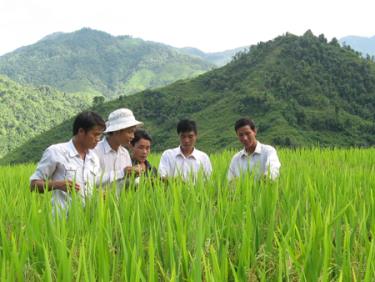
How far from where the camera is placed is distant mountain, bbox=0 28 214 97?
166m

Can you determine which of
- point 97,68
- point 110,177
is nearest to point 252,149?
point 110,177

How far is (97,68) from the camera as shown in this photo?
184 meters

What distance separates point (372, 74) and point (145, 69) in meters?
141

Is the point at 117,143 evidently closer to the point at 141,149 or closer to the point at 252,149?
the point at 141,149

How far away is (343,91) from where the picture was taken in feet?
156

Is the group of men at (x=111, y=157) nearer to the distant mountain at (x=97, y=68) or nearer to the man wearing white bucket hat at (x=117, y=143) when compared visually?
the man wearing white bucket hat at (x=117, y=143)

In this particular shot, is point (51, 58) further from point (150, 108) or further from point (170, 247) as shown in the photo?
point (170, 247)

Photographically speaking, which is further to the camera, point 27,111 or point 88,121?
point 27,111

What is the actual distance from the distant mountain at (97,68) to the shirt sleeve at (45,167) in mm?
156151

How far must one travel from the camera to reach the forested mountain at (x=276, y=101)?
128 feet

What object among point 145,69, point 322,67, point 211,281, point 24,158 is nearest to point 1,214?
point 211,281

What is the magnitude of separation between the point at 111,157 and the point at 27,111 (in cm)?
7591

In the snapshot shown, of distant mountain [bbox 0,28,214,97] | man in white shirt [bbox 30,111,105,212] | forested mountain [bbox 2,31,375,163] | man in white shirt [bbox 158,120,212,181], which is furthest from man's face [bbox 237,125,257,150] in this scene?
distant mountain [bbox 0,28,214,97]

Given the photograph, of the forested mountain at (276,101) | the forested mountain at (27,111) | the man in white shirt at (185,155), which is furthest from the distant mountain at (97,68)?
the man in white shirt at (185,155)
